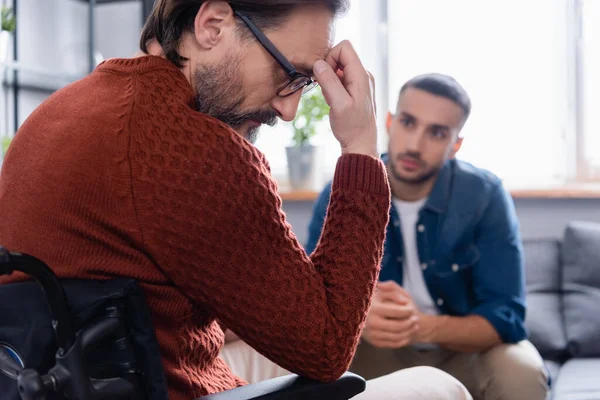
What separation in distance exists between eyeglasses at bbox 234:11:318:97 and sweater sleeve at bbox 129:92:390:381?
155mm

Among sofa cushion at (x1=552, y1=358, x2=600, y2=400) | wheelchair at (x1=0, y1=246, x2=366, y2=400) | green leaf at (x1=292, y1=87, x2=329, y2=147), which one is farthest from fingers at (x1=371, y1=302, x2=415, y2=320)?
green leaf at (x1=292, y1=87, x2=329, y2=147)

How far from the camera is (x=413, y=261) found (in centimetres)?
221

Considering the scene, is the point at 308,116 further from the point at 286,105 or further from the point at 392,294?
the point at 286,105

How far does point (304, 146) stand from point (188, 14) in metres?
2.51

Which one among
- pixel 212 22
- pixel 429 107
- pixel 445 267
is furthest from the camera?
pixel 429 107

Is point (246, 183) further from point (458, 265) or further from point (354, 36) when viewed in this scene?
point (354, 36)

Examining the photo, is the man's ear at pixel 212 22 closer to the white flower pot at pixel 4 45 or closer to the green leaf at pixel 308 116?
the white flower pot at pixel 4 45

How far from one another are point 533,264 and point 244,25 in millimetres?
2173

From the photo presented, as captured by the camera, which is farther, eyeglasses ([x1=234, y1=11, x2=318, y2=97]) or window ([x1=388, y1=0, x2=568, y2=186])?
window ([x1=388, y1=0, x2=568, y2=186])

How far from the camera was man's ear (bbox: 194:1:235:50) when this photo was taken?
0.99m

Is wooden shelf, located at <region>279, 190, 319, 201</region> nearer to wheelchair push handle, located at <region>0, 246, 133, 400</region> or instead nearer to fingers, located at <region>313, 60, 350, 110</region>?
fingers, located at <region>313, 60, 350, 110</region>

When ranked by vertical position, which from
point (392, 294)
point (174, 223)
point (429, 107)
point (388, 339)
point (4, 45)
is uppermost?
point (4, 45)

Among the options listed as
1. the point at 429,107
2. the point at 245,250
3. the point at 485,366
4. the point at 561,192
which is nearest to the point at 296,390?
the point at 245,250

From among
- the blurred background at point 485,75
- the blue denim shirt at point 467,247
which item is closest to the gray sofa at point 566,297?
the blurred background at point 485,75
